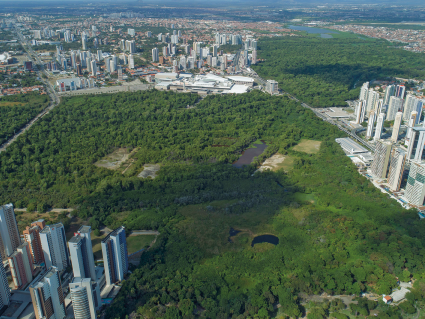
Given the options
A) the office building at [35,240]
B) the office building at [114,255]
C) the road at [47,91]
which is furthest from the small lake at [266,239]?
the road at [47,91]

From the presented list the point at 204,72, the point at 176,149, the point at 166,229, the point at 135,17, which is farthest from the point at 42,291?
the point at 135,17

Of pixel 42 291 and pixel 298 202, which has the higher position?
pixel 42 291

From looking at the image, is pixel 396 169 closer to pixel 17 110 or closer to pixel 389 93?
pixel 389 93

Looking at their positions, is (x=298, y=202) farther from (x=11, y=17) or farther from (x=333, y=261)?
(x=11, y=17)

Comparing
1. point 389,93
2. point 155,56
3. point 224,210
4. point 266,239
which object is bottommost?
point 266,239

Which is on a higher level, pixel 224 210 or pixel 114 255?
pixel 114 255

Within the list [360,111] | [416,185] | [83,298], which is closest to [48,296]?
[83,298]

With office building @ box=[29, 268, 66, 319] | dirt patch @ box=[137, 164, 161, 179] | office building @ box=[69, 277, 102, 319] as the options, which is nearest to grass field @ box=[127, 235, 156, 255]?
office building @ box=[29, 268, 66, 319]
